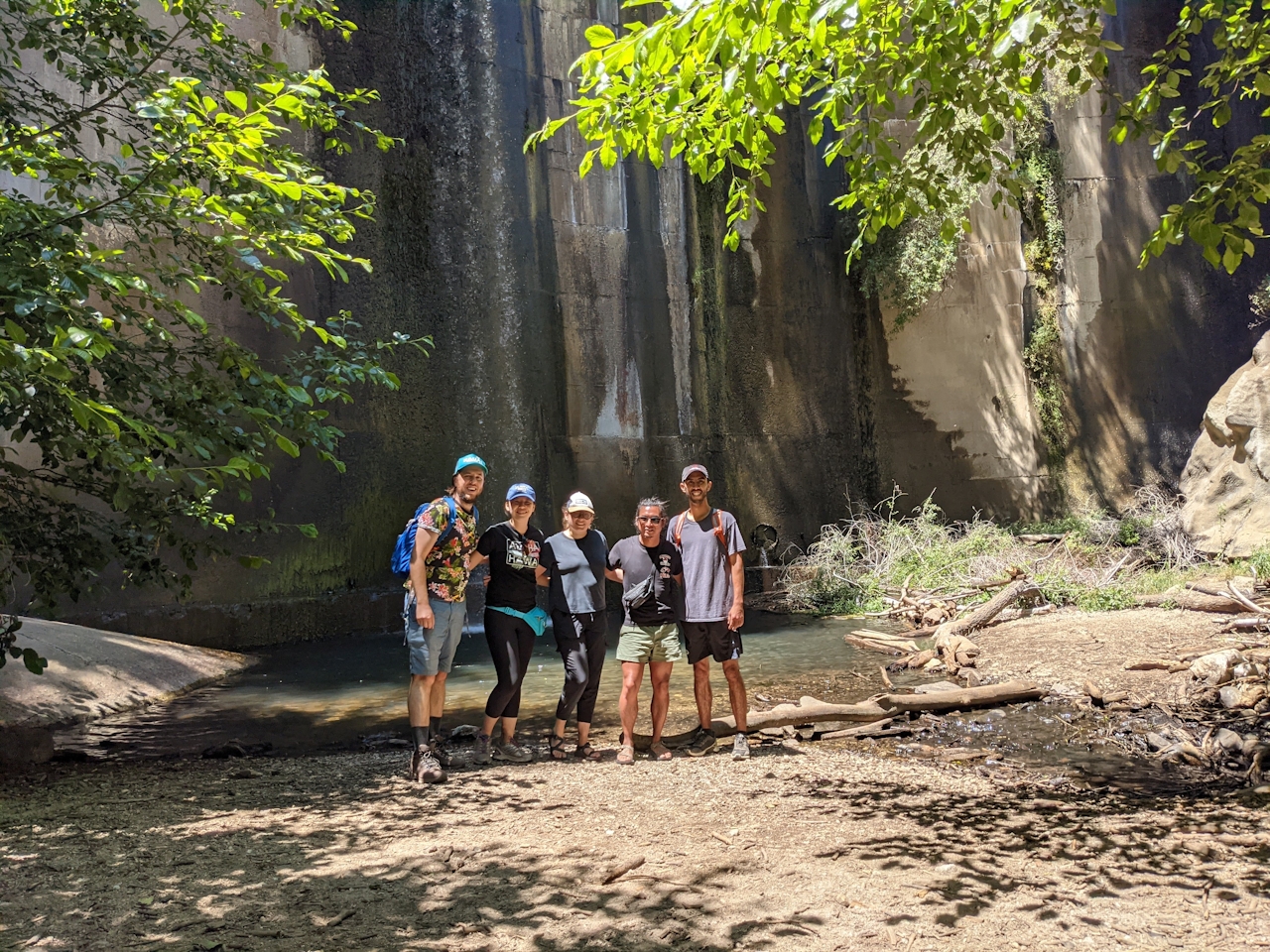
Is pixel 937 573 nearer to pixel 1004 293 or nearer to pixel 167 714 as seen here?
pixel 1004 293

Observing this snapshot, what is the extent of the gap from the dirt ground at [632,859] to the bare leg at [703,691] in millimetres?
571

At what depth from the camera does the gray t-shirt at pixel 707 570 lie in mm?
5973

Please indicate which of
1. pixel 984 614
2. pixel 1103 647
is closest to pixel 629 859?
pixel 1103 647

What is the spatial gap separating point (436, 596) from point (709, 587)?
163 centimetres

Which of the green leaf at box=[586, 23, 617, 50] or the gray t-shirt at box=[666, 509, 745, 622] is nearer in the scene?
the green leaf at box=[586, 23, 617, 50]

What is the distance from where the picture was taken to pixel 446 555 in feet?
18.0

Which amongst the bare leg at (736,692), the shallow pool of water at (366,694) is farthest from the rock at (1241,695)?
the bare leg at (736,692)

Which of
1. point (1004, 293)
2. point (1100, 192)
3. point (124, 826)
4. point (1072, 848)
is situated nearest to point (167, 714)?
point (124, 826)

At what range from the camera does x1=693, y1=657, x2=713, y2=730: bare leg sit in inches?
240

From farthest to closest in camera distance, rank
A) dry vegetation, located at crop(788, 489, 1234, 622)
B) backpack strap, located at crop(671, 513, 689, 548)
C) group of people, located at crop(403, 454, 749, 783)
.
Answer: dry vegetation, located at crop(788, 489, 1234, 622) → backpack strap, located at crop(671, 513, 689, 548) → group of people, located at crop(403, 454, 749, 783)

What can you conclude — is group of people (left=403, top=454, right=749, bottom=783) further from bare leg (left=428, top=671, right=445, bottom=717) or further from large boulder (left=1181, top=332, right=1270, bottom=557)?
large boulder (left=1181, top=332, right=1270, bottom=557)

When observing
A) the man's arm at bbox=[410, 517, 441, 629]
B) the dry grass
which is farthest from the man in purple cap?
the dry grass

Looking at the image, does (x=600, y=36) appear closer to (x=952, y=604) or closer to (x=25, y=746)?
(x=25, y=746)

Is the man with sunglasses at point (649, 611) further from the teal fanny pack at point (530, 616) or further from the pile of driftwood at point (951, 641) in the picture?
the pile of driftwood at point (951, 641)
